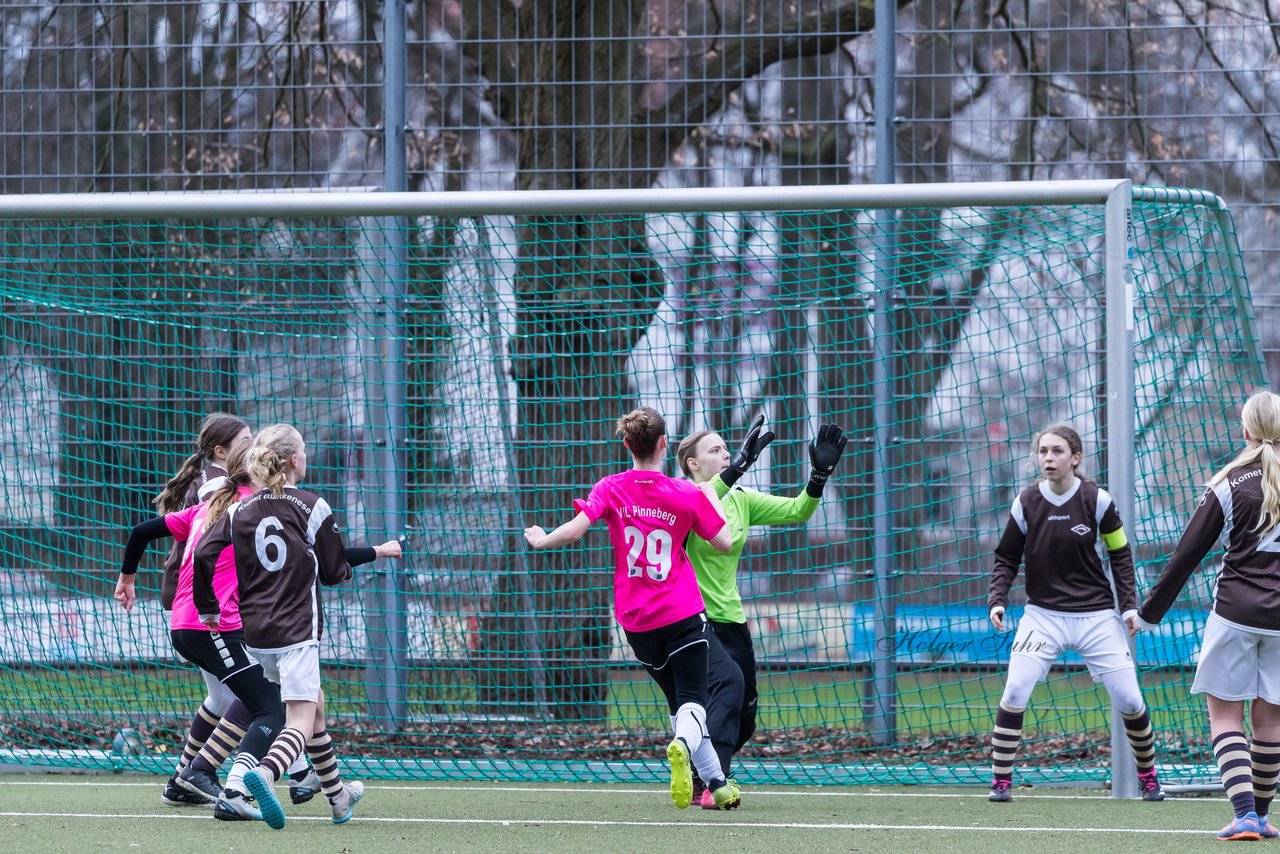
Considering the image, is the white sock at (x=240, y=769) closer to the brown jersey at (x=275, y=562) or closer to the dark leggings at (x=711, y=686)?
the brown jersey at (x=275, y=562)

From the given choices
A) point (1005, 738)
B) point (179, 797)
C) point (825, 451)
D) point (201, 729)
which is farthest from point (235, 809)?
point (1005, 738)

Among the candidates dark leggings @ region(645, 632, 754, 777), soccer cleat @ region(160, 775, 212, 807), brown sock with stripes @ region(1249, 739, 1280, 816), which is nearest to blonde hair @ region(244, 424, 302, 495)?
soccer cleat @ region(160, 775, 212, 807)

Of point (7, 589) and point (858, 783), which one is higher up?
point (7, 589)

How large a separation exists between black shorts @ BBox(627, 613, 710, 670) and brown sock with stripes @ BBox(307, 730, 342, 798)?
1.20 meters

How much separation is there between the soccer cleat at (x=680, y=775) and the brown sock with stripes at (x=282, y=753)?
1340 mm

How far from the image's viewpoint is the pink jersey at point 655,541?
5422 millimetres

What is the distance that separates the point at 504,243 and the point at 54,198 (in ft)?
7.60

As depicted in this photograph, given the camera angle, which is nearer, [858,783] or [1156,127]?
[858,783]

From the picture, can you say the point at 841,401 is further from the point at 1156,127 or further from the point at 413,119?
the point at 413,119

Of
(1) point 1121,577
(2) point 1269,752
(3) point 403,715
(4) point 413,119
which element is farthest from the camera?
(4) point 413,119

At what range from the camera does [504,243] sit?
7949mm

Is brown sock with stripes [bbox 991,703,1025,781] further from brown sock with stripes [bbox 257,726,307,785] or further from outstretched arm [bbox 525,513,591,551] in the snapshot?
brown sock with stripes [bbox 257,726,307,785]

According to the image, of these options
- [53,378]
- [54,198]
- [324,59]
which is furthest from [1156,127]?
[53,378]

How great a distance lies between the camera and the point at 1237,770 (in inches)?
193
